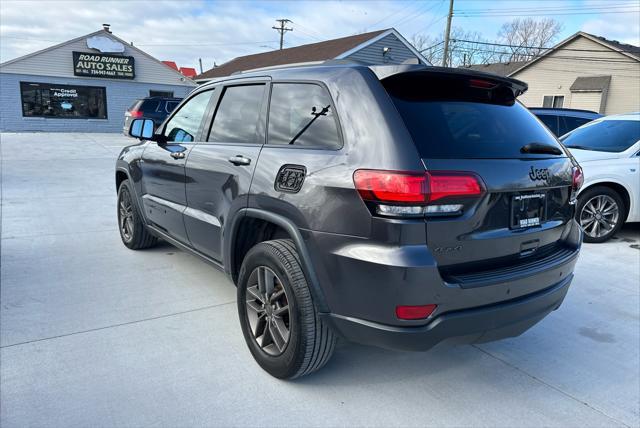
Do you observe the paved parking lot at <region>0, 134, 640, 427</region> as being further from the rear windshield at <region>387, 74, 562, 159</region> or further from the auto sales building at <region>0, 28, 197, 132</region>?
the auto sales building at <region>0, 28, 197, 132</region>

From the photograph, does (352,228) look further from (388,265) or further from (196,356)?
(196,356)

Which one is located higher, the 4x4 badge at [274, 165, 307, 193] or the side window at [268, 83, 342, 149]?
the side window at [268, 83, 342, 149]

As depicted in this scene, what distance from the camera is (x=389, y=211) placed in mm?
2104

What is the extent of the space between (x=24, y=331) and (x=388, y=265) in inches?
106

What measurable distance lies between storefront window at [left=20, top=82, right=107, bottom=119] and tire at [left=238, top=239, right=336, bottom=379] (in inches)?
949

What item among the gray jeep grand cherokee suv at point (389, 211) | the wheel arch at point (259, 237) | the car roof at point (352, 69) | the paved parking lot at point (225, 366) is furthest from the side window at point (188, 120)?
the paved parking lot at point (225, 366)

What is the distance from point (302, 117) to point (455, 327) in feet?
4.69

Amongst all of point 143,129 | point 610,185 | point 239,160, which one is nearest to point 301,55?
point 610,185

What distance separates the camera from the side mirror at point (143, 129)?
13.9 ft

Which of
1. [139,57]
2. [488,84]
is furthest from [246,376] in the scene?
[139,57]

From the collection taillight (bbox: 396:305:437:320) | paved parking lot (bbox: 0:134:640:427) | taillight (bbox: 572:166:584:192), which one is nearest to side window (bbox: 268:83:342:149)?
taillight (bbox: 396:305:437:320)

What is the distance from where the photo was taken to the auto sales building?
72.1 ft

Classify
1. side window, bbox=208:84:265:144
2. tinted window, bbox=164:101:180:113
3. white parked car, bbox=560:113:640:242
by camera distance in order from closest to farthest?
side window, bbox=208:84:265:144
white parked car, bbox=560:113:640:242
tinted window, bbox=164:101:180:113

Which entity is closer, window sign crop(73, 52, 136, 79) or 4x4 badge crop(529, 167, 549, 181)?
4x4 badge crop(529, 167, 549, 181)
